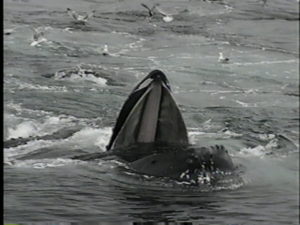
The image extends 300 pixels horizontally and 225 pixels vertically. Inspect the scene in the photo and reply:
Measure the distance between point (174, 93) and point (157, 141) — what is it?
229 mm

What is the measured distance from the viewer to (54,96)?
10.1 ft

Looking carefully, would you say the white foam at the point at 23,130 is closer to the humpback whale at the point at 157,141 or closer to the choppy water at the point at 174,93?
the choppy water at the point at 174,93

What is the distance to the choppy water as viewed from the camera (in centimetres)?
245

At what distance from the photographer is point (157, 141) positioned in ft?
9.19

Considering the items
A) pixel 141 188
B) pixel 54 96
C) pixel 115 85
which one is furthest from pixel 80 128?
pixel 141 188

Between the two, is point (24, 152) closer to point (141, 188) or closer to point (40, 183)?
point (40, 183)

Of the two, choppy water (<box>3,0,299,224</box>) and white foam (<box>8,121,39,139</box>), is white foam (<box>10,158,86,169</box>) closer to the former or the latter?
choppy water (<box>3,0,299,224</box>)

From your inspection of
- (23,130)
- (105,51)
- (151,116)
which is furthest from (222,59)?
(23,130)

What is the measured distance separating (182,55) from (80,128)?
2.46 feet

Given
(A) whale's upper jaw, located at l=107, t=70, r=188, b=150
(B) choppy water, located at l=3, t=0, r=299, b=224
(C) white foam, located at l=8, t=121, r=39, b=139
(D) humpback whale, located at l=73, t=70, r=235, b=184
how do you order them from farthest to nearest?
(C) white foam, located at l=8, t=121, r=39, b=139 → (A) whale's upper jaw, located at l=107, t=70, r=188, b=150 → (D) humpback whale, located at l=73, t=70, r=235, b=184 → (B) choppy water, located at l=3, t=0, r=299, b=224

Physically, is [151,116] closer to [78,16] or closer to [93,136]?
[93,136]

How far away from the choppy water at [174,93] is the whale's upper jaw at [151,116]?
6 cm

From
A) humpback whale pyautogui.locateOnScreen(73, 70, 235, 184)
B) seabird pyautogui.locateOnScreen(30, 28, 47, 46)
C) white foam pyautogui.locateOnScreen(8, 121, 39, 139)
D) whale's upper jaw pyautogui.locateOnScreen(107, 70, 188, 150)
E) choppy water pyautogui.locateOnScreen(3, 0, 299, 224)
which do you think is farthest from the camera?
white foam pyautogui.locateOnScreen(8, 121, 39, 139)

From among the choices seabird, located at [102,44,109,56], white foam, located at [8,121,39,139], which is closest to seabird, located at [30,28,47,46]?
seabird, located at [102,44,109,56]
